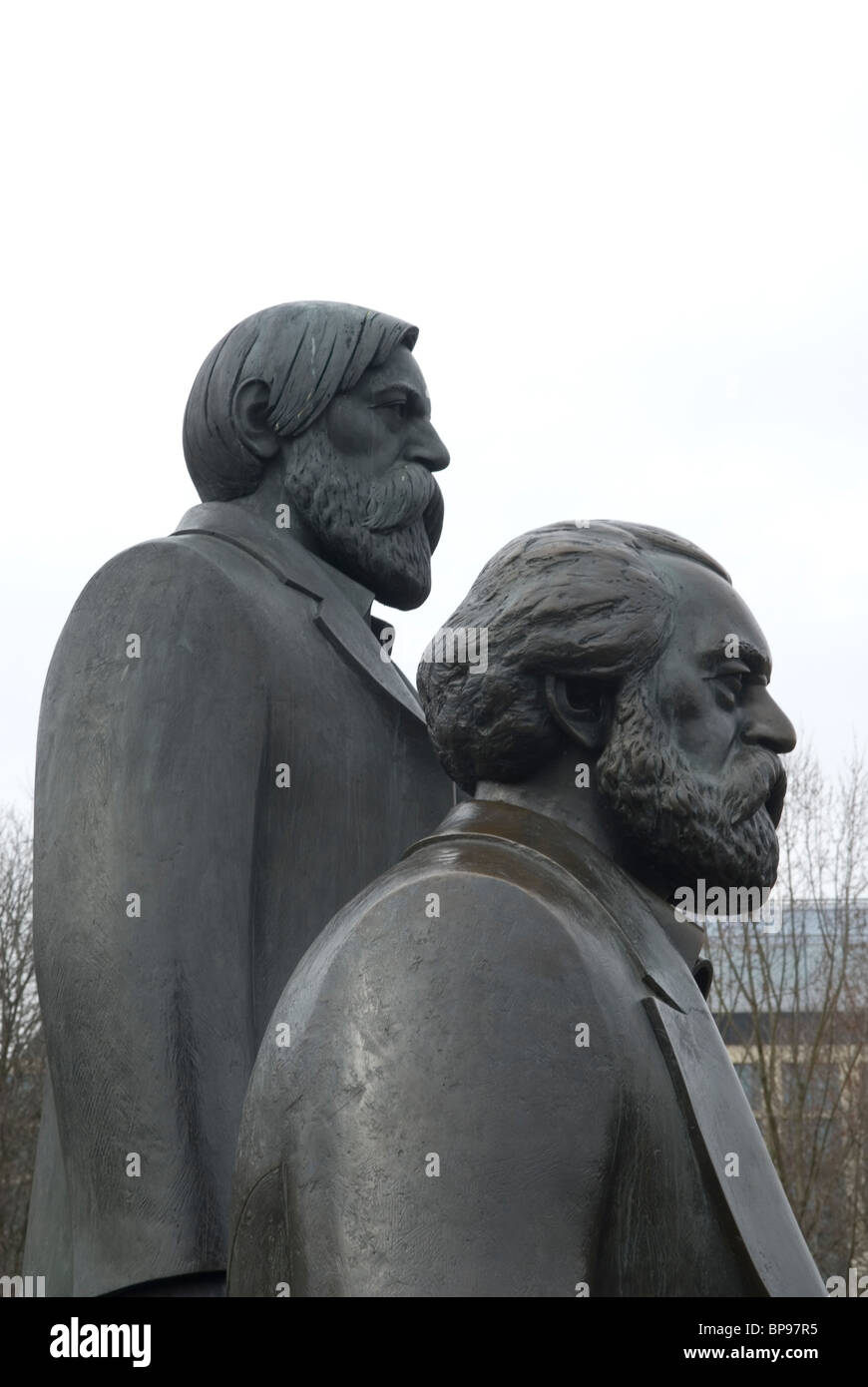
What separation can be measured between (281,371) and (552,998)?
9.14 feet

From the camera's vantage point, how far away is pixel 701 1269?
3422 mm

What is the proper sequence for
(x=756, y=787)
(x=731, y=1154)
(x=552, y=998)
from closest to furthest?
1. (x=552, y=998)
2. (x=731, y=1154)
3. (x=756, y=787)

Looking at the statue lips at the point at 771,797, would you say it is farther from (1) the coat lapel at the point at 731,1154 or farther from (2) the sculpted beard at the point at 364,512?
(2) the sculpted beard at the point at 364,512

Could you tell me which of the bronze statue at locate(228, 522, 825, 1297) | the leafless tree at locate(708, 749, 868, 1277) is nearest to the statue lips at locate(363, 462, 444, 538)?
the bronze statue at locate(228, 522, 825, 1297)

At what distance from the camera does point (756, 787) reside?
3.84 metres

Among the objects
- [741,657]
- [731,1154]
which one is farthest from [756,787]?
[731,1154]

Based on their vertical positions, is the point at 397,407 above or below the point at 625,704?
above

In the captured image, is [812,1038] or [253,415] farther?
[812,1038]

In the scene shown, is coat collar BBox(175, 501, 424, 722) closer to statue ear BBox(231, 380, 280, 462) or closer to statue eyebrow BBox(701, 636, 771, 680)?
statue ear BBox(231, 380, 280, 462)

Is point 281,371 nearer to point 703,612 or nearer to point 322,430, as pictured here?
point 322,430

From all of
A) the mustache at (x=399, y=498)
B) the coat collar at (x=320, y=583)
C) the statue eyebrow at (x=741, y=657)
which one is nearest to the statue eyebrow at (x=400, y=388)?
the mustache at (x=399, y=498)

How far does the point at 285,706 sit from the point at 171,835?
1.46 ft

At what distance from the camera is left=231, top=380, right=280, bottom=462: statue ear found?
575 cm
